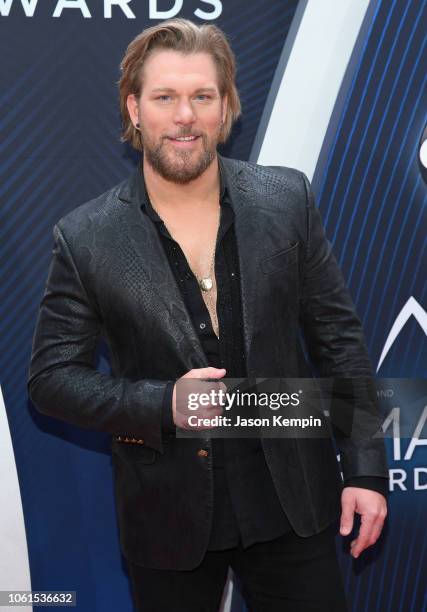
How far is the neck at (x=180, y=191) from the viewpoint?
6.61ft

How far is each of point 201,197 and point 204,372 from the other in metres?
0.52

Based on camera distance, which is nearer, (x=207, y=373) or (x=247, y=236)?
(x=207, y=373)

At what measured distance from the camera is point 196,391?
1779 mm

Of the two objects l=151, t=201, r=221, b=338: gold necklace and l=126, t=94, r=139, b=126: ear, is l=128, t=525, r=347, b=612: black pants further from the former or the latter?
l=126, t=94, r=139, b=126: ear

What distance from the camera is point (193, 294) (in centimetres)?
191

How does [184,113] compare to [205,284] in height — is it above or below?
above

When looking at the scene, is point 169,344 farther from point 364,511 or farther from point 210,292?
point 364,511

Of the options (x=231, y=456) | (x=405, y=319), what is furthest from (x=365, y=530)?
(x=405, y=319)

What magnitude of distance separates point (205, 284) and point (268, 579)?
0.74m

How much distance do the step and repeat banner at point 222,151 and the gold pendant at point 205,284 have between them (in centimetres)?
73

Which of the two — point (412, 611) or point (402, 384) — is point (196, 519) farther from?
point (412, 611)

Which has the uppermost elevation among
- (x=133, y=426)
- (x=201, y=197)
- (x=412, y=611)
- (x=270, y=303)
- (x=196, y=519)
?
(x=201, y=197)

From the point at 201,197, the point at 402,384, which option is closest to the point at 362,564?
the point at 402,384

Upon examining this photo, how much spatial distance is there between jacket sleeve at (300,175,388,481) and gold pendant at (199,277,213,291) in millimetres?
250
